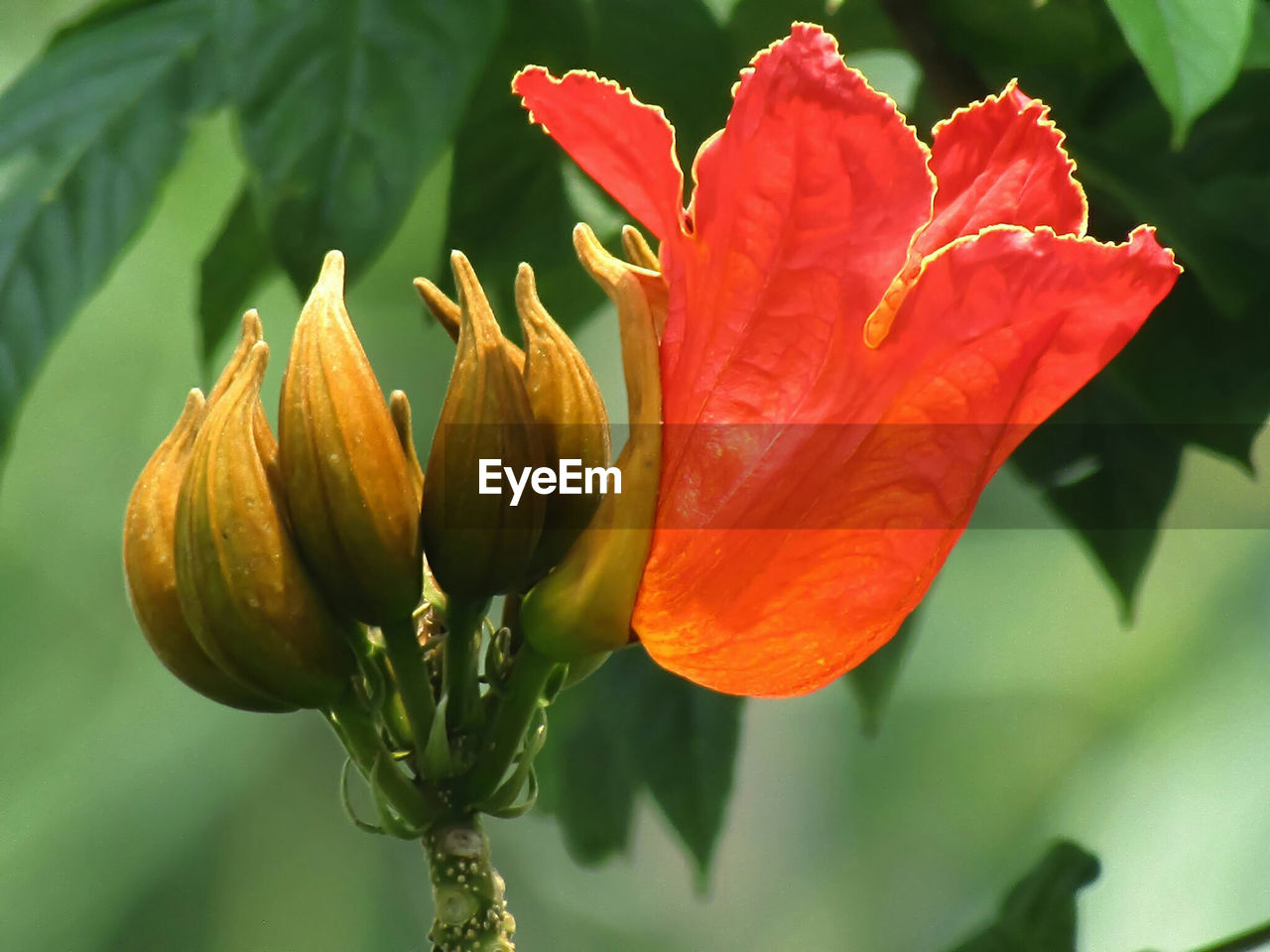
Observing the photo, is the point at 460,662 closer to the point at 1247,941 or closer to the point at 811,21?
the point at 1247,941

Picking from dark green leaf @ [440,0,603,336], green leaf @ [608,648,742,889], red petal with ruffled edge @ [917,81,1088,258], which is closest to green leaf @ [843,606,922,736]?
green leaf @ [608,648,742,889]

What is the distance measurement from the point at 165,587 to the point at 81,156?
0.82ft

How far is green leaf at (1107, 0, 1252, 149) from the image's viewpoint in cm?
32

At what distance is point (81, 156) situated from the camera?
1.38 ft

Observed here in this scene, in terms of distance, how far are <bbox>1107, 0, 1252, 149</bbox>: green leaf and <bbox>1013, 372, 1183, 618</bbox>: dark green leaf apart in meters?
0.15

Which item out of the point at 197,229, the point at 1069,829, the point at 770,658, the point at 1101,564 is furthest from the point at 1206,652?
the point at 770,658

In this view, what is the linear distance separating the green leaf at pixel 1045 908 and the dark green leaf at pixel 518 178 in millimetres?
238

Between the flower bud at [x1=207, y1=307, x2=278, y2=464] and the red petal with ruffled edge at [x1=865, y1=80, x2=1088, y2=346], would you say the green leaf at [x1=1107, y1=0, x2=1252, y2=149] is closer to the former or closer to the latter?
the red petal with ruffled edge at [x1=865, y1=80, x2=1088, y2=346]

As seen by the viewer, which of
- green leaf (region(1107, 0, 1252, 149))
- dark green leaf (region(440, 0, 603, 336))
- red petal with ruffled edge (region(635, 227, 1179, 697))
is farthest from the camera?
dark green leaf (region(440, 0, 603, 336))

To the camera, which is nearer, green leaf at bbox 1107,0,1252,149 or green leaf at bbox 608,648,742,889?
green leaf at bbox 1107,0,1252,149

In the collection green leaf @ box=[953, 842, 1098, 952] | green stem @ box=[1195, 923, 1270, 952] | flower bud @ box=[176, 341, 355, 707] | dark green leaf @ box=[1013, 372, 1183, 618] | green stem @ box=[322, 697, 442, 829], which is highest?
flower bud @ box=[176, 341, 355, 707]

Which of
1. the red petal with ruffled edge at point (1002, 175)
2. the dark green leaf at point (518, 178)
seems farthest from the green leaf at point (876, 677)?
the red petal with ruffled edge at point (1002, 175)

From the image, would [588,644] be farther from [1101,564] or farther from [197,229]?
[197,229]
